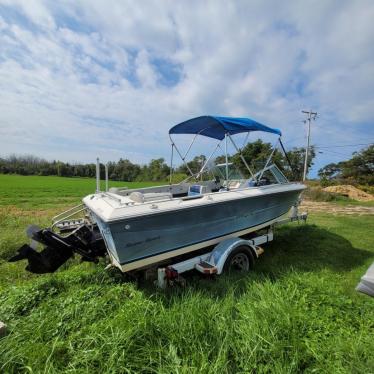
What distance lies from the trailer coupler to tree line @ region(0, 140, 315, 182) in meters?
2.08

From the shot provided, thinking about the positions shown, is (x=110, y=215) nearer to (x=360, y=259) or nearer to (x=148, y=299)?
(x=148, y=299)

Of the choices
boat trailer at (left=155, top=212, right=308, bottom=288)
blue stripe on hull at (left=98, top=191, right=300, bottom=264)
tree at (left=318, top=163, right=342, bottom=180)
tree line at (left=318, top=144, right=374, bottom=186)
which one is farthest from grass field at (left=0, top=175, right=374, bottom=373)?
tree at (left=318, top=163, right=342, bottom=180)

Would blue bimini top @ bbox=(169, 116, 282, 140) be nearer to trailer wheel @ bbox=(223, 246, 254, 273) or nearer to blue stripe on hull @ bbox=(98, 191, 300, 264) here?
blue stripe on hull @ bbox=(98, 191, 300, 264)

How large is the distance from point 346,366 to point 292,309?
631mm

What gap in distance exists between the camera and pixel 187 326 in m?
2.13

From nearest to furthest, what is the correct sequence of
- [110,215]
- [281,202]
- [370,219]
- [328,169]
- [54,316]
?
[54,316] → [110,215] → [281,202] → [370,219] → [328,169]

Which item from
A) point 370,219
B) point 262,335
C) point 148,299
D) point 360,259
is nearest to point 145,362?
point 148,299

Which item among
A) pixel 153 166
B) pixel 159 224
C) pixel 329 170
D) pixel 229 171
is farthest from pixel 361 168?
pixel 159 224

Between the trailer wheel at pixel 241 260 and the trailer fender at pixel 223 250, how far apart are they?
58mm

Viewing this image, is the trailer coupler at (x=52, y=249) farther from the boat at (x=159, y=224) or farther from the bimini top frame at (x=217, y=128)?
the bimini top frame at (x=217, y=128)

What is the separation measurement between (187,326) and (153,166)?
26436mm

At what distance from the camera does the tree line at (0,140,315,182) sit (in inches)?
204

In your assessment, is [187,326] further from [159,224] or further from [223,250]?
[223,250]

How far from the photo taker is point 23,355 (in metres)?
1.80
